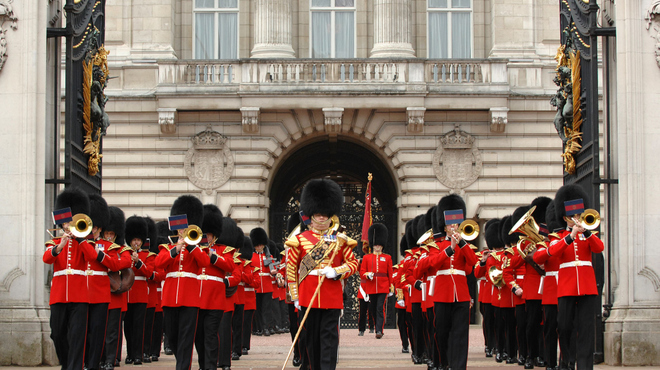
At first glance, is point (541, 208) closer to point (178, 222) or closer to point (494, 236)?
point (494, 236)

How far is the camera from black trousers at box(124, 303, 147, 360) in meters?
12.0

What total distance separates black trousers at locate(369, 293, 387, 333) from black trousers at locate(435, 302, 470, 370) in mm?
6885

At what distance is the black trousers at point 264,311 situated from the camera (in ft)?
61.3

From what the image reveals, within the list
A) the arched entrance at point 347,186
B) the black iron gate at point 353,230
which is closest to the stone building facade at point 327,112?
the black iron gate at point 353,230

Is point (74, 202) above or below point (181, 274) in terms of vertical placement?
Answer: above

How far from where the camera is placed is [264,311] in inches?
745

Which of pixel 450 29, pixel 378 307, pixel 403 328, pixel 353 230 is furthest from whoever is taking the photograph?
pixel 450 29

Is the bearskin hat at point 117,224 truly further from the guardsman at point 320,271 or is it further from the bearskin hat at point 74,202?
the guardsman at point 320,271

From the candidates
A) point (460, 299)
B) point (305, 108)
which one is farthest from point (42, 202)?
point (305, 108)

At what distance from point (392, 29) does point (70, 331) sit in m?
15.0

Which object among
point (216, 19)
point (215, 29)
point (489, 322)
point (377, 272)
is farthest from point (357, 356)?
point (216, 19)

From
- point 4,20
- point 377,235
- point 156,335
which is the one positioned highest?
point 4,20

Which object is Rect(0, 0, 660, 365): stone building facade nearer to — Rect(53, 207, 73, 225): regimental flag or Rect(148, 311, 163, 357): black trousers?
Rect(148, 311, 163, 357): black trousers

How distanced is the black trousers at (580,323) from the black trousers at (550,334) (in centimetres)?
59
